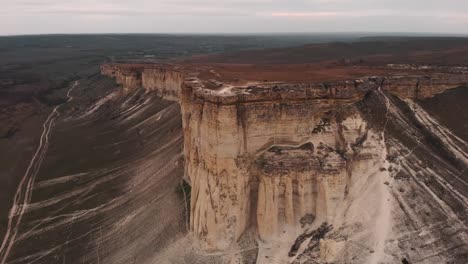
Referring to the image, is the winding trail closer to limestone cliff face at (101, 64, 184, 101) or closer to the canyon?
the canyon

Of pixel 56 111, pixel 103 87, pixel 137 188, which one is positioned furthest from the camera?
pixel 103 87

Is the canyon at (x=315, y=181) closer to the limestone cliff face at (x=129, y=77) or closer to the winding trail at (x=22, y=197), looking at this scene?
the winding trail at (x=22, y=197)

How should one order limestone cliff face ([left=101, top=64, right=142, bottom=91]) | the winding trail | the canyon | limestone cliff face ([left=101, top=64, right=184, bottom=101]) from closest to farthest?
the canyon, the winding trail, limestone cliff face ([left=101, top=64, right=184, bottom=101]), limestone cliff face ([left=101, top=64, right=142, bottom=91])

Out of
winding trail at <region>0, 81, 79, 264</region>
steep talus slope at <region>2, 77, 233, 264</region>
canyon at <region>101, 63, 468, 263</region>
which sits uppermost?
canyon at <region>101, 63, 468, 263</region>

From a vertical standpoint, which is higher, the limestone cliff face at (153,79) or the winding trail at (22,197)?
the limestone cliff face at (153,79)

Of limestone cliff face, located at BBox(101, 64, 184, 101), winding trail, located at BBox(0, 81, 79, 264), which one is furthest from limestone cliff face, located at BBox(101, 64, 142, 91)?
winding trail, located at BBox(0, 81, 79, 264)

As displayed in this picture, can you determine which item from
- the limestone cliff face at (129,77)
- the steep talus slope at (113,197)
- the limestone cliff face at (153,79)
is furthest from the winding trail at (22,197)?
the limestone cliff face at (153,79)

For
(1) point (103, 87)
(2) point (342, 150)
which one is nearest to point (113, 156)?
(2) point (342, 150)

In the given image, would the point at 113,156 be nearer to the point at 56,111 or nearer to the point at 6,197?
the point at 6,197
